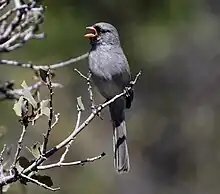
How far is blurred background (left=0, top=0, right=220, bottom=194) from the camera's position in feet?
34.0

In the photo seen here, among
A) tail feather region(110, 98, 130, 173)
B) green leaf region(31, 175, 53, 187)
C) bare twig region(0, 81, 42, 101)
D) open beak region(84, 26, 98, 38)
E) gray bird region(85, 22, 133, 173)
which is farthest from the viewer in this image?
tail feather region(110, 98, 130, 173)

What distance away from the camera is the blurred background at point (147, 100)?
10375 mm

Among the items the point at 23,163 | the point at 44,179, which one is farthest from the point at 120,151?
the point at 23,163

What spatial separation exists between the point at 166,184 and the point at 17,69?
7.55 feet

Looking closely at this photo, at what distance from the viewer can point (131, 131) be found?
1117cm

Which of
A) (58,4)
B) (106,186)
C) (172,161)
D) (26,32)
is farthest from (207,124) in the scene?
(26,32)

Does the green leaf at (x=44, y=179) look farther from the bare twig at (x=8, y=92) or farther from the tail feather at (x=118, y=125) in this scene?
the tail feather at (x=118, y=125)

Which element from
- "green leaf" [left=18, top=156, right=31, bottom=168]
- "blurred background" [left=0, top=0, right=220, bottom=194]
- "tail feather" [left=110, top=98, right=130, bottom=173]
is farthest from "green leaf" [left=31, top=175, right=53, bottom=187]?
"blurred background" [left=0, top=0, right=220, bottom=194]

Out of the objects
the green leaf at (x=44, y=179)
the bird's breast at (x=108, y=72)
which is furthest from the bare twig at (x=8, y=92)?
the green leaf at (x=44, y=179)

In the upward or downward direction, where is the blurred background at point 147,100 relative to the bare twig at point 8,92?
downward

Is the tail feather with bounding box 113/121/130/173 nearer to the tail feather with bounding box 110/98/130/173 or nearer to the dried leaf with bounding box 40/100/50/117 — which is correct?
the tail feather with bounding box 110/98/130/173

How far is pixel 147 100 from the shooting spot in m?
11.4

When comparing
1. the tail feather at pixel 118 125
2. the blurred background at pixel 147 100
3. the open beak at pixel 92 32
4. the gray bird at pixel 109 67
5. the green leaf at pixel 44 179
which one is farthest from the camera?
the blurred background at pixel 147 100

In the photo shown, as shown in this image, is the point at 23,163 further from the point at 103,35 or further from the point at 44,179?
the point at 103,35
